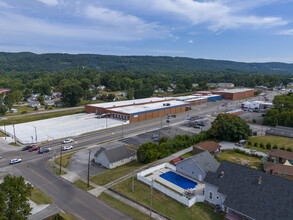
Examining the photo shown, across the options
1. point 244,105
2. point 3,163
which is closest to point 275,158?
point 3,163

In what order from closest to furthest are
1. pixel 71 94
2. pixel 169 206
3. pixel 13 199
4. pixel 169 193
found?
pixel 13 199 → pixel 169 206 → pixel 169 193 → pixel 71 94

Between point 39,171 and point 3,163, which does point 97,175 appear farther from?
point 3,163

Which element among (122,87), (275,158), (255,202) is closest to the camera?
(255,202)

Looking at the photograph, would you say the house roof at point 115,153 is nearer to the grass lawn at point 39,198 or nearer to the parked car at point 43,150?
the grass lawn at point 39,198

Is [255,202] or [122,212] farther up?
[255,202]

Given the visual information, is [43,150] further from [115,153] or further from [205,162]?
[205,162]

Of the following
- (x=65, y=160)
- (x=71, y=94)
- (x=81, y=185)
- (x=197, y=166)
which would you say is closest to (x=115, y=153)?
(x=81, y=185)

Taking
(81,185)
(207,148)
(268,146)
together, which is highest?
(207,148)
